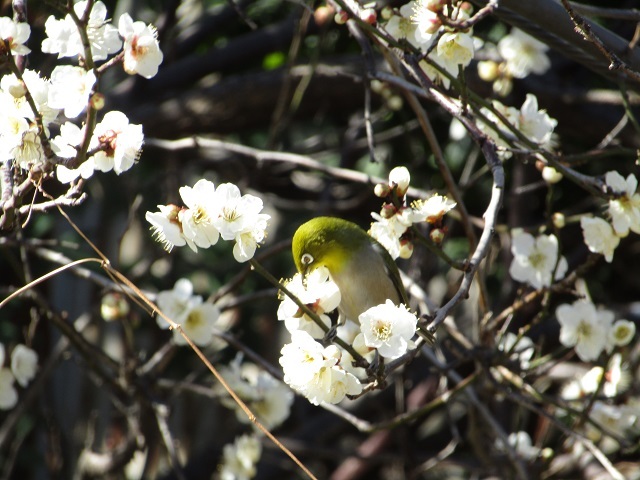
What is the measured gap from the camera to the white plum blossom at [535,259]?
215 centimetres

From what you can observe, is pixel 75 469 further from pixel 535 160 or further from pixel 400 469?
pixel 535 160

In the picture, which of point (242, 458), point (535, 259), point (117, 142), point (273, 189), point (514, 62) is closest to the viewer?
point (117, 142)

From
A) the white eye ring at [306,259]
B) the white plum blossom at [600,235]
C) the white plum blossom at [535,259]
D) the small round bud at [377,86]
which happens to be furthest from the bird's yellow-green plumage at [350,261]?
the small round bud at [377,86]

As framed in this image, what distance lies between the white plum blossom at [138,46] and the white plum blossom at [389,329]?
639 mm

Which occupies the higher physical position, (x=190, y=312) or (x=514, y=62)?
(x=514, y=62)

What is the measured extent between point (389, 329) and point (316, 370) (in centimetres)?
14

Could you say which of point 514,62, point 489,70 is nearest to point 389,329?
point 489,70

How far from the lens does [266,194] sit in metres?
3.79

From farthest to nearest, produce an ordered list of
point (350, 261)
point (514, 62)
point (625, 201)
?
point (514, 62)
point (350, 261)
point (625, 201)

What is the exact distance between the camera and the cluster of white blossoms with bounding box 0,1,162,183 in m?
1.51

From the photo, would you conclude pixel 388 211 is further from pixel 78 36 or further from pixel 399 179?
pixel 78 36

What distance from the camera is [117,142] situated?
156 cm

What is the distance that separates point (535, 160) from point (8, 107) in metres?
1.08

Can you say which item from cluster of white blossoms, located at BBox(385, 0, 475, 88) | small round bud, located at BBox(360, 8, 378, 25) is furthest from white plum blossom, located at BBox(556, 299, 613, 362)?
small round bud, located at BBox(360, 8, 378, 25)
